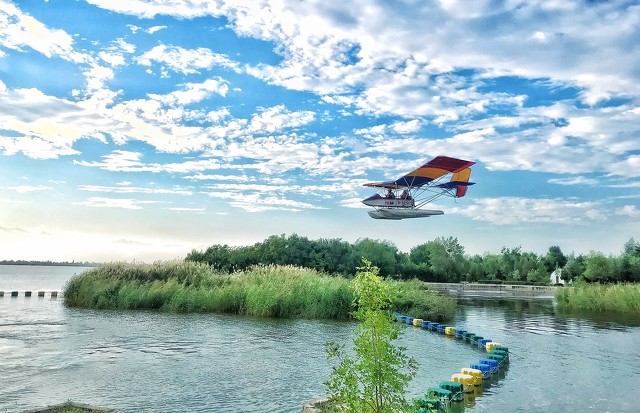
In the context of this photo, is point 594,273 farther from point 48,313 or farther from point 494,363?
point 48,313

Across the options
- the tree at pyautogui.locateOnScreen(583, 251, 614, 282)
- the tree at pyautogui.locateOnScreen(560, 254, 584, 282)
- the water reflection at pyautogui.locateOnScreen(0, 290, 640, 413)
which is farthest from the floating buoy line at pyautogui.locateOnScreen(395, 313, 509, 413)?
the tree at pyautogui.locateOnScreen(560, 254, 584, 282)

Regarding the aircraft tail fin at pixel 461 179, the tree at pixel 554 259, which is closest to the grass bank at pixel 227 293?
the aircraft tail fin at pixel 461 179

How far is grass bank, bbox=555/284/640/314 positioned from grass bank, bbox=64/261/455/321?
9.66 meters

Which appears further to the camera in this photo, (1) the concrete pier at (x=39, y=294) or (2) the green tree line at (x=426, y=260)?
(2) the green tree line at (x=426, y=260)

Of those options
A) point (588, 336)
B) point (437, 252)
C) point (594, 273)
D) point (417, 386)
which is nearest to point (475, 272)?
point (437, 252)

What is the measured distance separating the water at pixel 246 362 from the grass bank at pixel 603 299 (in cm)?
616

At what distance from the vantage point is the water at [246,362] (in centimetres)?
950

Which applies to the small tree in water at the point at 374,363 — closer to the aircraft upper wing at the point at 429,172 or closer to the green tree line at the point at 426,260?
the aircraft upper wing at the point at 429,172

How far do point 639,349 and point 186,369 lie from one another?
13.5m

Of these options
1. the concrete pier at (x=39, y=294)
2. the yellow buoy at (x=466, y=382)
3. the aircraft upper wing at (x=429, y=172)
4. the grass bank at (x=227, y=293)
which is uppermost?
the aircraft upper wing at (x=429, y=172)

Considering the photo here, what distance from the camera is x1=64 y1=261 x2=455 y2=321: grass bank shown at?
74.4 feet

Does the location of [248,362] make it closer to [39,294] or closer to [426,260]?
[39,294]

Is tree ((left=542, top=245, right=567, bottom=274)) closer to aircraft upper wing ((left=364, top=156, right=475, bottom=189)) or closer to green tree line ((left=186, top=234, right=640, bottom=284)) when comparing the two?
green tree line ((left=186, top=234, right=640, bottom=284))

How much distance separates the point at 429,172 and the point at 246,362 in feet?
58.5
